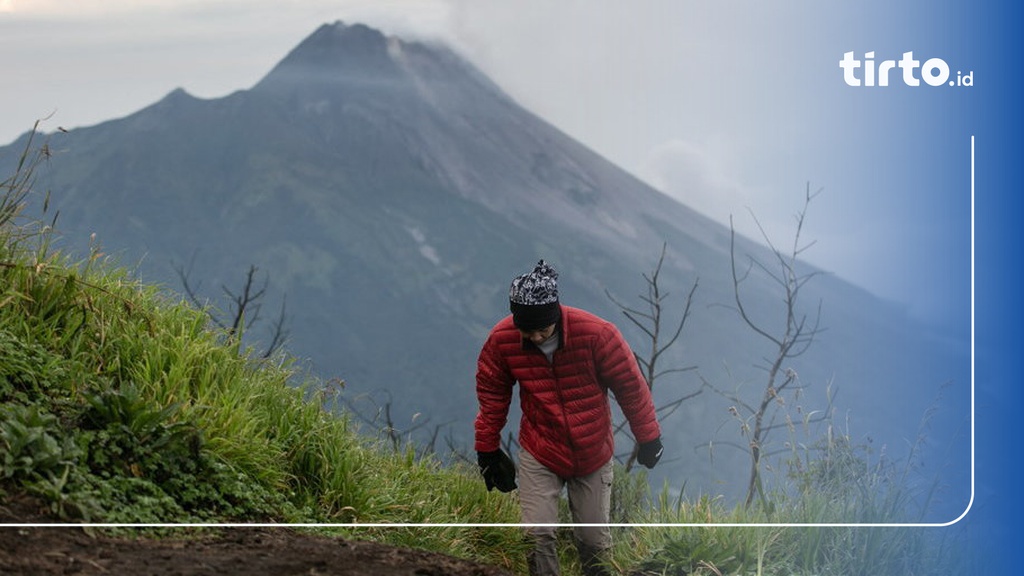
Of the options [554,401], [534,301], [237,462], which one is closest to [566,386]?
[554,401]

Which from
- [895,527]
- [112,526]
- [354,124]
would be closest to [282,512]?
[112,526]

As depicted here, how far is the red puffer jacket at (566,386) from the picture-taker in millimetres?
6898

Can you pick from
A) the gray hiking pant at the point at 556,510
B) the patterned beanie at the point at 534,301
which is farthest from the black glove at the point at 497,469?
the patterned beanie at the point at 534,301

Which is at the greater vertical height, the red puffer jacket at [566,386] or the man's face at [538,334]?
the man's face at [538,334]

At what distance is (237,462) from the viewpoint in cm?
648

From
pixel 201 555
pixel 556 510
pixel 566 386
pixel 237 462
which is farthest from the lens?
pixel 556 510

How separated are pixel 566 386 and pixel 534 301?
0.55 meters

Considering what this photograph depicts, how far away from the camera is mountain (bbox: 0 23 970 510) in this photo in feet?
388

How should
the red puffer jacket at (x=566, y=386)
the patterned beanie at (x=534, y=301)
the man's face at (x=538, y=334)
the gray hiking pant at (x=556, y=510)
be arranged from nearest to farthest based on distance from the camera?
the patterned beanie at (x=534, y=301), the man's face at (x=538, y=334), the red puffer jacket at (x=566, y=386), the gray hiking pant at (x=556, y=510)

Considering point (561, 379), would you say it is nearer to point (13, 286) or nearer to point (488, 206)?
point (13, 286)

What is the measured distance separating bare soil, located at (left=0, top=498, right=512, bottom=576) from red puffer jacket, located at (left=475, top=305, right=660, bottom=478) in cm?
107

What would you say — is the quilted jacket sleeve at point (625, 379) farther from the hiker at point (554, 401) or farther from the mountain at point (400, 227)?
the mountain at point (400, 227)

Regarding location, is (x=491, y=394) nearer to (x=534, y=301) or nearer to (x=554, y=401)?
(x=554, y=401)

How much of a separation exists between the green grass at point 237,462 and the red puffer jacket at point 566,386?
630mm
